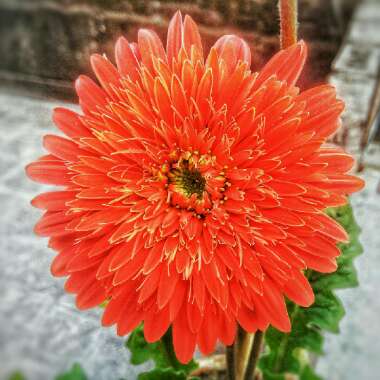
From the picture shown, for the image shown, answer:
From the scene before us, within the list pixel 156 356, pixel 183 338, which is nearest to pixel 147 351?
pixel 156 356

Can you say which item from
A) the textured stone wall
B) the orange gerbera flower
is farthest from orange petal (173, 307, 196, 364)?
the textured stone wall

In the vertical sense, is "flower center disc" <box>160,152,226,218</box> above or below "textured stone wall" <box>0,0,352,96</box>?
above

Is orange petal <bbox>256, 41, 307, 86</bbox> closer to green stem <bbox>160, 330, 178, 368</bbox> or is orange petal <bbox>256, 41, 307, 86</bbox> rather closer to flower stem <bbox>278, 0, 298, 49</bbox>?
flower stem <bbox>278, 0, 298, 49</bbox>

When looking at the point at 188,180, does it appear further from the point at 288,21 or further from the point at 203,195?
the point at 288,21

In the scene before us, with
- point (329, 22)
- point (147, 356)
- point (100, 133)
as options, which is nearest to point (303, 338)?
point (147, 356)

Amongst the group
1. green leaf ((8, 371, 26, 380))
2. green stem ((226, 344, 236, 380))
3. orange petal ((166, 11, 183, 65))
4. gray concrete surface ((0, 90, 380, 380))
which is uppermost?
orange petal ((166, 11, 183, 65))

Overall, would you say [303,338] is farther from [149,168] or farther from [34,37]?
[34,37]
